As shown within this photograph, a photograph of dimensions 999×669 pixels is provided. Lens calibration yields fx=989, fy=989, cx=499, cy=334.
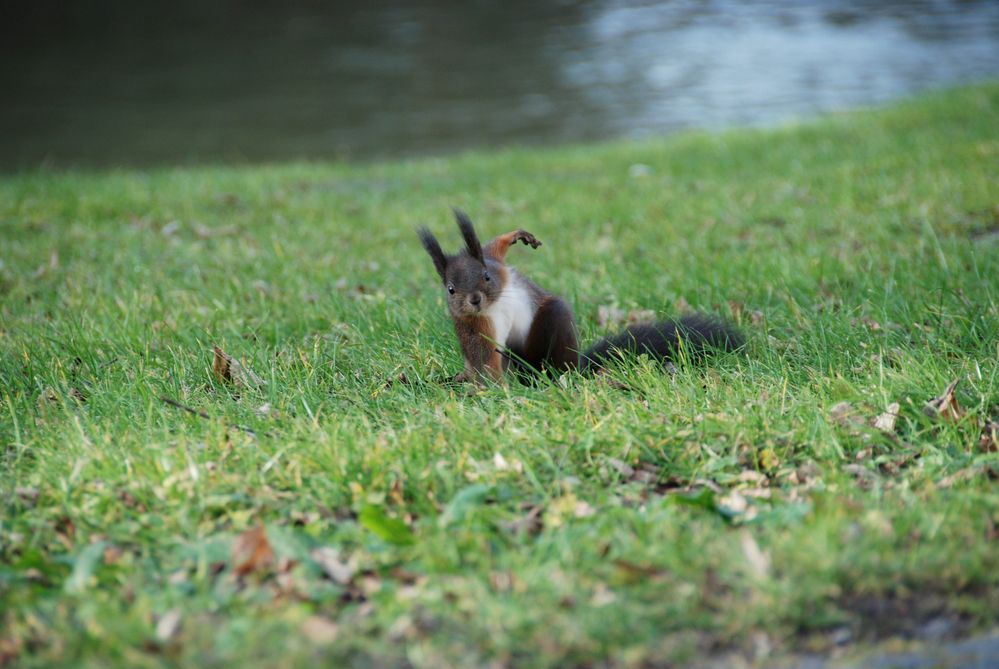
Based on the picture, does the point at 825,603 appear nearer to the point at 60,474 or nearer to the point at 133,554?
the point at 133,554

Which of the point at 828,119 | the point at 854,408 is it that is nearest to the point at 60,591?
the point at 854,408

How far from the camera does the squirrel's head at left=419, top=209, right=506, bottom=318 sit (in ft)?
12.1

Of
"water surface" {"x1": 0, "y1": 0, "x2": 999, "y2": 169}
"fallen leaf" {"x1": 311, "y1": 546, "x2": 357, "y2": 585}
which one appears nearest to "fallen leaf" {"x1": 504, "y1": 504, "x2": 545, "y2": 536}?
"fallen leaf" {"x1": 311, "y1": 546, "x2": 357, "y2": 585}

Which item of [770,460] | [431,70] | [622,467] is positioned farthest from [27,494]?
[431,70]

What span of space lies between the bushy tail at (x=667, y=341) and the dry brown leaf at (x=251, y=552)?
1622 millimetres

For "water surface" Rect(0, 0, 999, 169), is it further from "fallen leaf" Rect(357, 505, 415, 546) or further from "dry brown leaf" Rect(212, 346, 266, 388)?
"fallen leaf" Rect(357, 505, 415, 546)

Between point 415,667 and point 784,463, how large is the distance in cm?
148

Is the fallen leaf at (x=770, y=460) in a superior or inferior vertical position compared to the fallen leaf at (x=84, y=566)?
inferior

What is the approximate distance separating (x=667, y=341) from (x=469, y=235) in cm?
93

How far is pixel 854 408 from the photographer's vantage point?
11.1ft

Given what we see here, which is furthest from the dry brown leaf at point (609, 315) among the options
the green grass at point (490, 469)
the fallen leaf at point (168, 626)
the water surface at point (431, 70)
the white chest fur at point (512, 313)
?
the water surface at point (431, 70)

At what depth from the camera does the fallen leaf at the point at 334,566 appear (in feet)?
8.72

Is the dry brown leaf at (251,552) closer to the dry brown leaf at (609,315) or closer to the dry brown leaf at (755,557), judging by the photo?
the dry brown leaf at (755,557)

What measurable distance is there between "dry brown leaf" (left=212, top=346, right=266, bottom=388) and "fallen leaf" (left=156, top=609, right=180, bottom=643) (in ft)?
5.31
